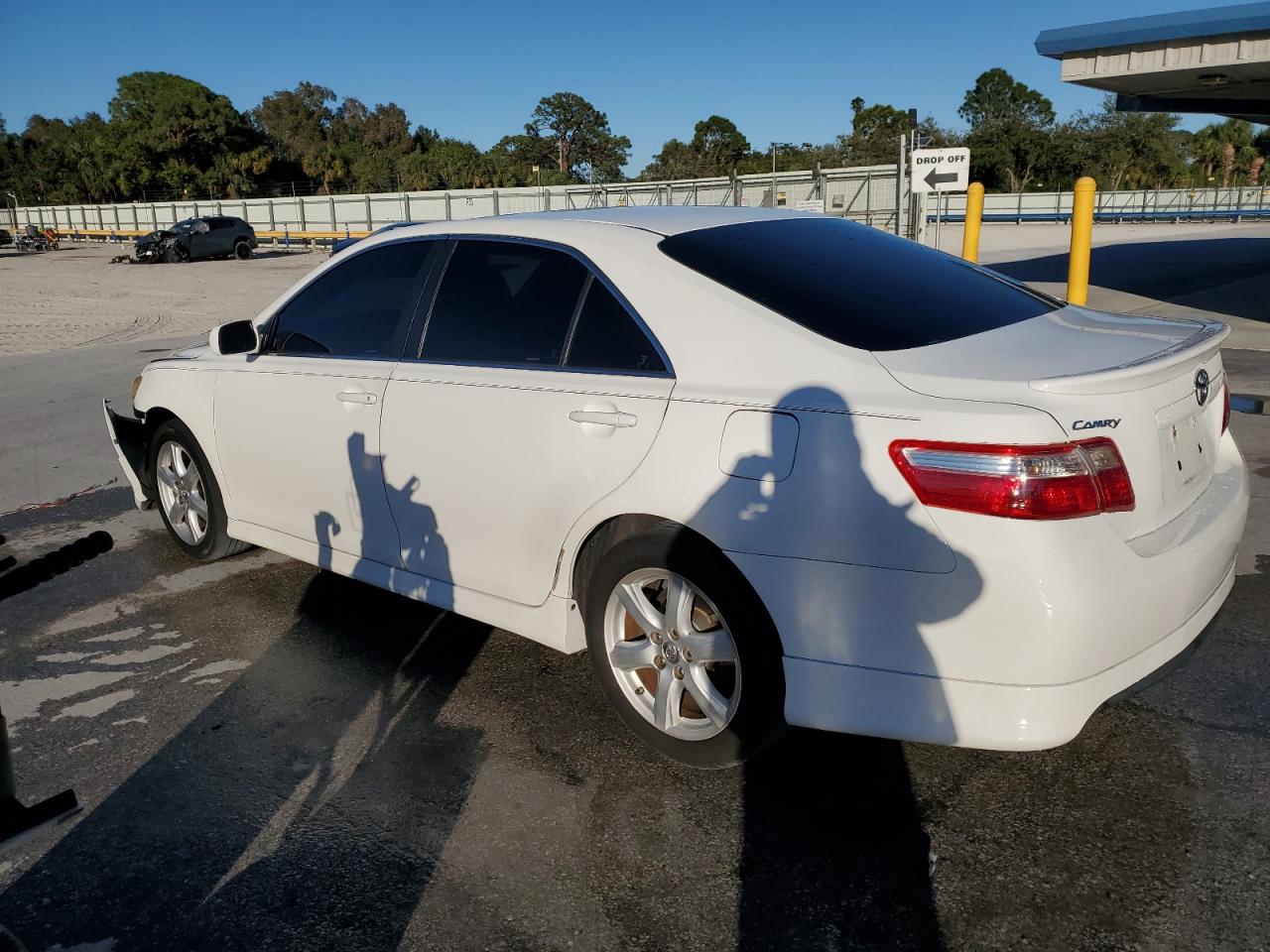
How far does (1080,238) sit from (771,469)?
10.5 meters

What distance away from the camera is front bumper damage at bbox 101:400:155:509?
17.2 feet

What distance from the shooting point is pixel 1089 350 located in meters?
2.90

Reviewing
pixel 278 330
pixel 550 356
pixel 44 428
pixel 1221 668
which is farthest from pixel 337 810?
pixel 44 428

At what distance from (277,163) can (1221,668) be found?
279 feet

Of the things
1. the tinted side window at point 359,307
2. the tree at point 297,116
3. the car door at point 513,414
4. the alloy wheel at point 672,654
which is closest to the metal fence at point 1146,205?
the tinted side window at point 359,307

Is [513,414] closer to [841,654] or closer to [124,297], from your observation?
[841,654]

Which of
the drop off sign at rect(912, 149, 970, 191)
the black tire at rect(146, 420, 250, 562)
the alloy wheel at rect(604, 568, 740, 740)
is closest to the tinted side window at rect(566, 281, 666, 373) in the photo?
the alloy wheel at rect(604, 568, 740, 740)

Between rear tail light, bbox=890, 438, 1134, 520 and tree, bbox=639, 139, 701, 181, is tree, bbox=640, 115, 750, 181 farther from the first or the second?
rear tail light, bbox=890, 438, 1134, 520

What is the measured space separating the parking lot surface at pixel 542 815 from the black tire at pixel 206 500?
29.0 inches

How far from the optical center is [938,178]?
49.8 feet

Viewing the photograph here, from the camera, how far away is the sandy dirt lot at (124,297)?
1622 cm

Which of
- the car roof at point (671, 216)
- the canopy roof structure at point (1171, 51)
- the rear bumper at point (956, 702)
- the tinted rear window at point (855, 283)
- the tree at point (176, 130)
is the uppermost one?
the tree at point (176, 130)

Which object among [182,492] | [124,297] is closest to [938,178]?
[182,492]

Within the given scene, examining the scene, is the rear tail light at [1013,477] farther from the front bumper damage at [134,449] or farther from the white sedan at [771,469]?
the front bumper damage at [134,449]
